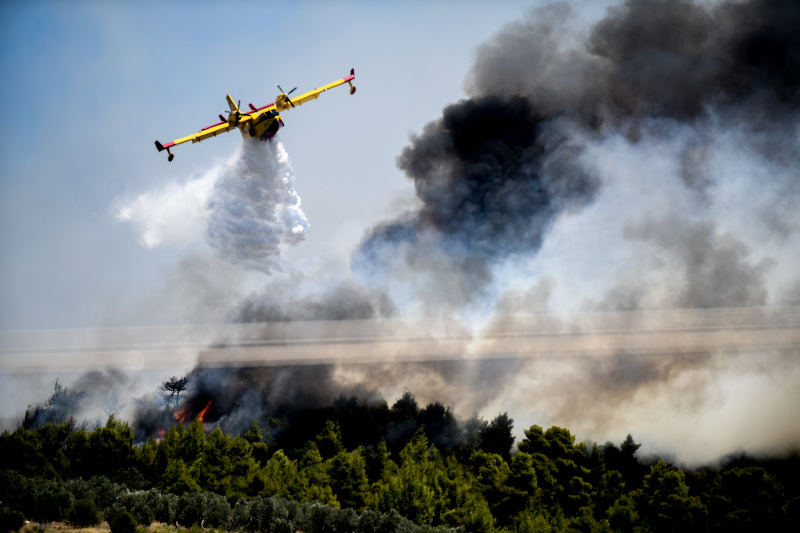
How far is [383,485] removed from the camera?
77.0 m

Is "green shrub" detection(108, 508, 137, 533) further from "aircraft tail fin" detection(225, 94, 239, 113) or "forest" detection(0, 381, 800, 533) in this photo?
"aircraft tail fin" detection(225, 94, 239, 113)

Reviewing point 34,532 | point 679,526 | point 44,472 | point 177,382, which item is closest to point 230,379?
point 177,382

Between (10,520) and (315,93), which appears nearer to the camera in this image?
(10,520)

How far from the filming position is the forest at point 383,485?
60.0 metres

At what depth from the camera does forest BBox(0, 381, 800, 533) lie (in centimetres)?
6003

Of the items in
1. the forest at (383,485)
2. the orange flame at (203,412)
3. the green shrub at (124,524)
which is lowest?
the green shrub at (124,524)

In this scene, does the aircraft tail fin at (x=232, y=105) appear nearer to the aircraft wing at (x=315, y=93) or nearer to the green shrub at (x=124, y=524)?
the aircraft wing at (x=315, y=93)

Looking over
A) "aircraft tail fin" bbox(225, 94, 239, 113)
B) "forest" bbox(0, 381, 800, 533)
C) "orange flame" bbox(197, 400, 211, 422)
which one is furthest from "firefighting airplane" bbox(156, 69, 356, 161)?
"orange flame" bbox(197, 400, 211, 422)

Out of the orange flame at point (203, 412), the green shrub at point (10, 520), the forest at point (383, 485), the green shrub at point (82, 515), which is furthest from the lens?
the orange flame at point (203, 412)

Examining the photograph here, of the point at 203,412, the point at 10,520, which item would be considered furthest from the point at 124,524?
the point at 203,412

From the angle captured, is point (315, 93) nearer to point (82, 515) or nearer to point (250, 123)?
point (250, 123)

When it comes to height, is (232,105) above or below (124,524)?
above

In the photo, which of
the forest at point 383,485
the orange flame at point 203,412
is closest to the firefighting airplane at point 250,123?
the forest at point 383,485

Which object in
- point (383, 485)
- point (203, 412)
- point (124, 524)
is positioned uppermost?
point (203, 412)
